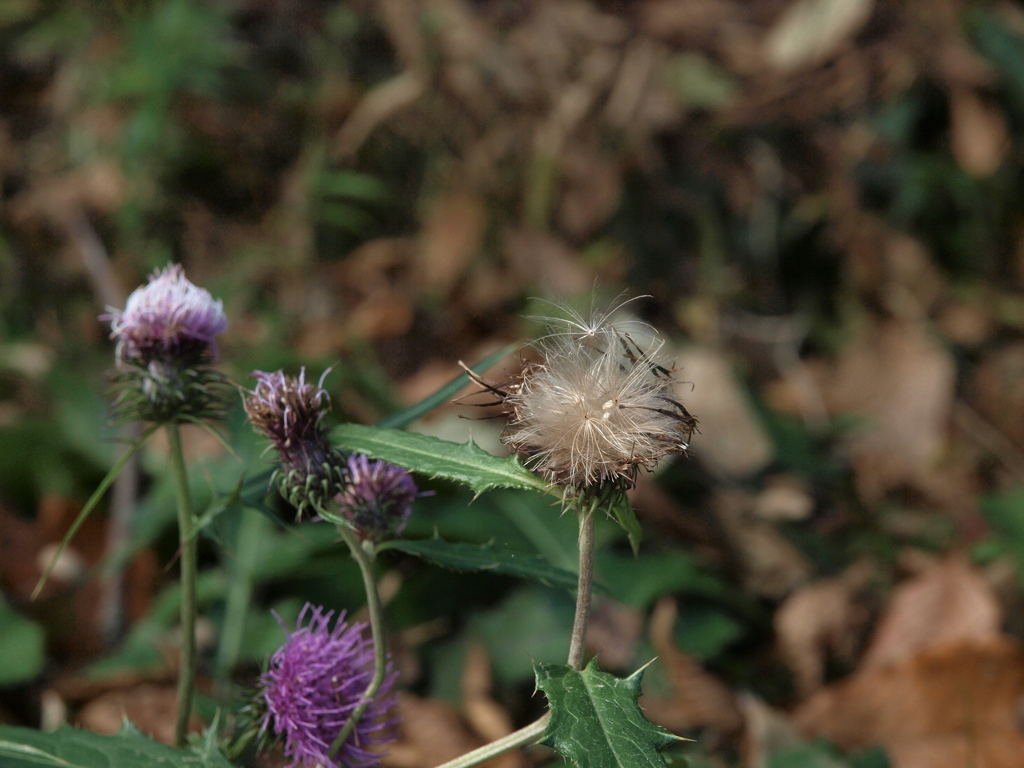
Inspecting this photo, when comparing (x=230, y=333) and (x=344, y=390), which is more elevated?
(x=230, y=333)

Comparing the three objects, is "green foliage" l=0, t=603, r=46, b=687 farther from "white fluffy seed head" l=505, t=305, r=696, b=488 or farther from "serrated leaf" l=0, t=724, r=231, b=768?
"white fluffy seed head" l=505, t=305, r=696, b=488

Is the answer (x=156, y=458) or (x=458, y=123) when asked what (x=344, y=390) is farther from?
(x=458, y=123)

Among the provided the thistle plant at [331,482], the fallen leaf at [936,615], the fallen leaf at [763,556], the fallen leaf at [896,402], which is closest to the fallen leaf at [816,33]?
the fallen leaf at [896,402]

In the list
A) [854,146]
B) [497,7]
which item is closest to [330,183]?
[497,7]

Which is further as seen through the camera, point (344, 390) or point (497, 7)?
point (497, 7)

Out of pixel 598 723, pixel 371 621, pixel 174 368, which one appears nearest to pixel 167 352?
pixel 174 368

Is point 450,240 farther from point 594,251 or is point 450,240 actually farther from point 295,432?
point 295,432
